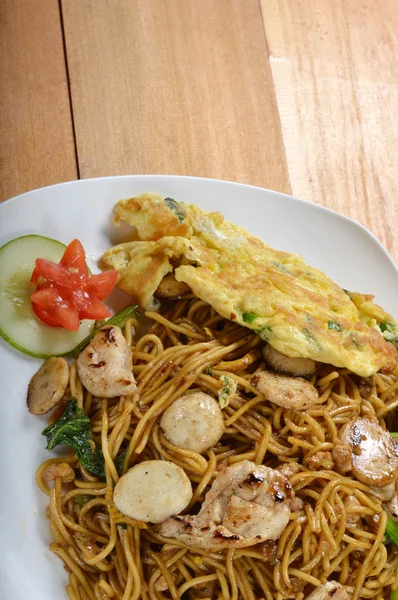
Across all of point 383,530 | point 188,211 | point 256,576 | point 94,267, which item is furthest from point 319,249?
point 256,576

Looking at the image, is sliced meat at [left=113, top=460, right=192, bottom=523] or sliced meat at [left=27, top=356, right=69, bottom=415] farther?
sliced meat at [left=27, top=356, right=69, bottom=415]

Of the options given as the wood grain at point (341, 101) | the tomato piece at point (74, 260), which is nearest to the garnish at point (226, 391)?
the tomato piece at point (74, 260)

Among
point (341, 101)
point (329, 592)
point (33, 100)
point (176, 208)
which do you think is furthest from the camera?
point (341, 101)

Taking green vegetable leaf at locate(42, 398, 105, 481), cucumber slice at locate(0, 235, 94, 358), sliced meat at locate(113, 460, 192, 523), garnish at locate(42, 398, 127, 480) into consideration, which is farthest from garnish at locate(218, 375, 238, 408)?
cucumber slice at locate(0, 235, 94, 358)

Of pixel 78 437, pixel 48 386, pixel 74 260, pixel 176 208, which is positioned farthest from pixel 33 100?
pixel 78 437

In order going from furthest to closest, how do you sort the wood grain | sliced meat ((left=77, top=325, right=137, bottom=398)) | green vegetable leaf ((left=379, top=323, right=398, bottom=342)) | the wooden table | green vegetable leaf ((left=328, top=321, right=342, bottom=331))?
the wood grain < the wooden table < green vegetable leaf ((left=379, top=323, right=398, bottom=342)) < green vegetable leaf ((left=328, top=321, right=342, bottom=331)) < sliced meat ((left=77, top=325, right=137, bottom=398))

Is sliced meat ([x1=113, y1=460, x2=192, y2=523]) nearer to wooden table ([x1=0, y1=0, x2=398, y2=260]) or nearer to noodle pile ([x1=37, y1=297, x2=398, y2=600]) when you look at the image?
noodle pile ([x1=37, y1=297, x2=398, y2=600])

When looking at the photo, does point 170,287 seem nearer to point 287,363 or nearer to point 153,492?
point 287,363
